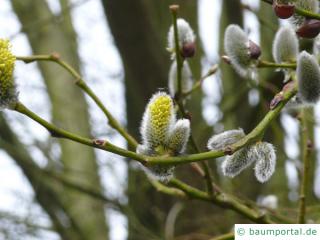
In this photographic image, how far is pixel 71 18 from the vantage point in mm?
3908

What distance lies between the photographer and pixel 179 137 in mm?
824

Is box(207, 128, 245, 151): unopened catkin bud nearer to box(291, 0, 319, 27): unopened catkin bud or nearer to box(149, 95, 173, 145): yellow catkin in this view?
box(149, 95, 173, 145): yellow catkin

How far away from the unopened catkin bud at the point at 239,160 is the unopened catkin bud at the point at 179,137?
85mm

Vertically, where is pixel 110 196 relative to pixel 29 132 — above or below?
below

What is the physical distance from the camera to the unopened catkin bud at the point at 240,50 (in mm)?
1038

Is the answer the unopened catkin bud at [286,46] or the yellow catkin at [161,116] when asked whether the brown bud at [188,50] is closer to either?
the unopened catkin bud at [286,46]

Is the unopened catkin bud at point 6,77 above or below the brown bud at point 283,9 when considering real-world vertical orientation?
below

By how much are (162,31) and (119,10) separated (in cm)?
63

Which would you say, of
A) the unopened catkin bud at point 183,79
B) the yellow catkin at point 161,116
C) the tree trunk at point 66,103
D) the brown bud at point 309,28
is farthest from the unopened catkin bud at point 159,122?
the tree trunk at point 66,103

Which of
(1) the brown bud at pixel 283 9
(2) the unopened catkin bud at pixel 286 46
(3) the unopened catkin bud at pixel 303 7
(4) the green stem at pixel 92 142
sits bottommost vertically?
(4) the green stem at pixel 92 142

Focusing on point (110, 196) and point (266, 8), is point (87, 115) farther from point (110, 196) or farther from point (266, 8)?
point (266, 8)

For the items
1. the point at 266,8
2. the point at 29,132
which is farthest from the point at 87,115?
the point at 266,8

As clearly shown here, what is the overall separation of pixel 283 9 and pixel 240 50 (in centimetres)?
25

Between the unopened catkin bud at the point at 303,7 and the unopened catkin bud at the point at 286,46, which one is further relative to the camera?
the unopened catkin bud at the point at 286,46
